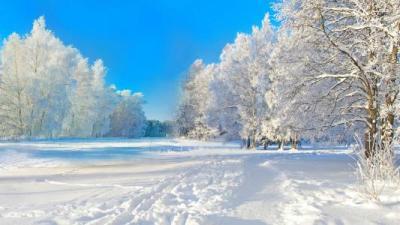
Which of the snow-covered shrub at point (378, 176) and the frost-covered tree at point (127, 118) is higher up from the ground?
the frost-covered tree at point (127, 118)

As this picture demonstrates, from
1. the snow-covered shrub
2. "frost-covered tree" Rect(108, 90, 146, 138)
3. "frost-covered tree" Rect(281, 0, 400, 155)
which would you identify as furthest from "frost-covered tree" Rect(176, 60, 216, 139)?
the snow-covered shrub

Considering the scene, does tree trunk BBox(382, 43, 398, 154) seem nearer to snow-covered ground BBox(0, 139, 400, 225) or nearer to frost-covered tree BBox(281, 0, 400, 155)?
frost-covered tree BBox(281, 0, 400, 155)

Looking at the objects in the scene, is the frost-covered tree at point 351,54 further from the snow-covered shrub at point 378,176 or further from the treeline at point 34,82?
the treeline at point 34,82

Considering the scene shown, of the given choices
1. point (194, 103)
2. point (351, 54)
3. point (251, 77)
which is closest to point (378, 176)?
point (351, 54)

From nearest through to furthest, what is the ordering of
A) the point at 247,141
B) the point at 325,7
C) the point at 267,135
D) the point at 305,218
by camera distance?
the point at 305,218, the point at 325,7, the point at 267,135, the point at 247,141

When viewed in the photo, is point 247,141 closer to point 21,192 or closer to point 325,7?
point 325,7

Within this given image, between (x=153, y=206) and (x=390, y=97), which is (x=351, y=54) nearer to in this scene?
(x=390, y=97)

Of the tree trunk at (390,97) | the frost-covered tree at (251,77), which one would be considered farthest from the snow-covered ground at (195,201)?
the frost-covered tree at (251,77)

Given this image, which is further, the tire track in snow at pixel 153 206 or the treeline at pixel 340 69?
the treeline at pixel 340 69

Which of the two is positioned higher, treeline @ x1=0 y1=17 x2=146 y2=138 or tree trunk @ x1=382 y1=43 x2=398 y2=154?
treeline @ x1=0 y1=17 x2=146 y2=138

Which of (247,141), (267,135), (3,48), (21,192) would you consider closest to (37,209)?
(21,192)

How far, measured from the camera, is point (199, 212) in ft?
20.1

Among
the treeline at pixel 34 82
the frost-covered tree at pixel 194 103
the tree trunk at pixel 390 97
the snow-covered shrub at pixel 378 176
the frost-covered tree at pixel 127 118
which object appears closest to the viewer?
the snow-covered shrub at pixel 378 176

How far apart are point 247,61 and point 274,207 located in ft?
83.6
